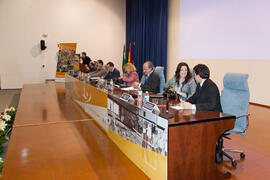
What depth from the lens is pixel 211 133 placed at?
65.5 inches

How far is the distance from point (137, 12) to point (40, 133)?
24.3 ft

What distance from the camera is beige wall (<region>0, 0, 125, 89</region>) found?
27.2 feet

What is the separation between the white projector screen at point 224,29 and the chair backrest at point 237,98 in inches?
112

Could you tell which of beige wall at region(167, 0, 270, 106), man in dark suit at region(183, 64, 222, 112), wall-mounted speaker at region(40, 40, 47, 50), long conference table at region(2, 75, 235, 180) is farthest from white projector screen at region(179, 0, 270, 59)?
wall-mounted speaker at region(40, 40, 47, 50)

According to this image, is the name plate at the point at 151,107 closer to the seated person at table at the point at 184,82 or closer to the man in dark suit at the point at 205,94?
the man in dark suit at the point at 205,94

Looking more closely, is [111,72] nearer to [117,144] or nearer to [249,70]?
[117,144]

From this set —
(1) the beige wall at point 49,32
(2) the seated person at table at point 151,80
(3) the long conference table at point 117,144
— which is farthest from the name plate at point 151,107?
(1) the beige wall at point 49,32

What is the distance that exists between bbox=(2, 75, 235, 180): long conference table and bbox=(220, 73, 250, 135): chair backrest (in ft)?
1.90

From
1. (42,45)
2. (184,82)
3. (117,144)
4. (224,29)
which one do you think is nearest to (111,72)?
(184,82)

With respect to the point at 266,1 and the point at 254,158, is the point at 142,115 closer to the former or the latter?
the point at 254,158

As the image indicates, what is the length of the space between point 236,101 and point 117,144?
55.2 inches

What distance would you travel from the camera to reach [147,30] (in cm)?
855

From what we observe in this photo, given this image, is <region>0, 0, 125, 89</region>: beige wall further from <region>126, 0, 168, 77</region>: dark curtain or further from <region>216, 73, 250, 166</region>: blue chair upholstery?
<region>216, 73, 250, 166</region>: blue chair upholstery

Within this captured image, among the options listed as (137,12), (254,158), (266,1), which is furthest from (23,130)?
(137,12)
